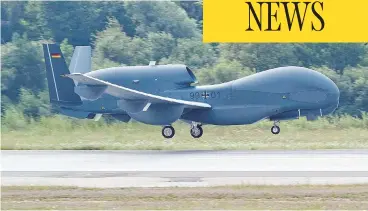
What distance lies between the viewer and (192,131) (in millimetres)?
34125

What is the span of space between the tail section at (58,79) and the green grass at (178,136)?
51.0 inches

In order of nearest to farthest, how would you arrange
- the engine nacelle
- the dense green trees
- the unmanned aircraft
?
the unmanned aircraft
the engine nacelle
the dense green trees

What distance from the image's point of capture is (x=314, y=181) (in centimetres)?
1967

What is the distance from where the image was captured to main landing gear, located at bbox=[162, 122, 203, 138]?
1316 inches

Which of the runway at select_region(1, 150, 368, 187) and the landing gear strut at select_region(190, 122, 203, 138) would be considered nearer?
the runway at select_region(1, 150, 368, 187)

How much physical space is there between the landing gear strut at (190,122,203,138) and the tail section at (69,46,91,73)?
15.9 ft

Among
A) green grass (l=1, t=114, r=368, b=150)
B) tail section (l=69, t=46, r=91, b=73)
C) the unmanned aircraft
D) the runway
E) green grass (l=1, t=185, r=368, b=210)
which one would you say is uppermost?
tail section (l=69, t=46, r=91, b=73)

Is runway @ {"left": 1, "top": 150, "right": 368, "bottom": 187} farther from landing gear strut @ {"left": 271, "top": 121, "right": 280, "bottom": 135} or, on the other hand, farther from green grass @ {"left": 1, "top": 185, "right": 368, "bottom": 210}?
landing gear strut @ {"left": 271, "top": 121, "right": 280, "bottom": 135}

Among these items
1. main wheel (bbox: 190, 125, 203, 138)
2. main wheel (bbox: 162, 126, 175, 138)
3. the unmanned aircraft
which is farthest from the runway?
main wheel (bbox: 190, 125, 203, 138)

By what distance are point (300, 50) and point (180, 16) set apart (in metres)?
9.35

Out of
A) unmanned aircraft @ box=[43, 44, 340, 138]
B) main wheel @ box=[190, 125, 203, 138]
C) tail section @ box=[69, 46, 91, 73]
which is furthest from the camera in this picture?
tail section @ box=[69, 46, 91, 73]

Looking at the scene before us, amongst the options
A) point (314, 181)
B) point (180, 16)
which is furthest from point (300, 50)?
point (314, 181)

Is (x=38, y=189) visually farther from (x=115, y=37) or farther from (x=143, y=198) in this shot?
(x=115, y=37)

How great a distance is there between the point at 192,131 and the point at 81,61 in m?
5.34
